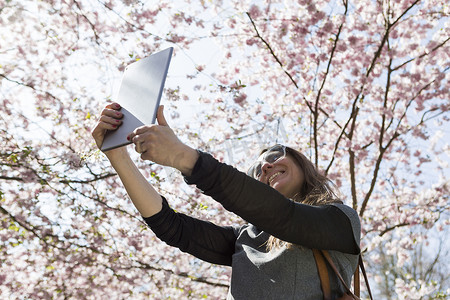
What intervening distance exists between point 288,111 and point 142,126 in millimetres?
5567

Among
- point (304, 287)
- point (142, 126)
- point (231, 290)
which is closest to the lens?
point (142, 126)

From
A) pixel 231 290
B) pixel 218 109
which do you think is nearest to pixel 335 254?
pixel 231 290

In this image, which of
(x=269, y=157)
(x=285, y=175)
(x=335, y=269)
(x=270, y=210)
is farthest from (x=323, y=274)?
(x=269, y=157)

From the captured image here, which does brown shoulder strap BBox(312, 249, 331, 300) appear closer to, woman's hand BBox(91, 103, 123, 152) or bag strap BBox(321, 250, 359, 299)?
bag strap BBox(321, 250, 359, 299)

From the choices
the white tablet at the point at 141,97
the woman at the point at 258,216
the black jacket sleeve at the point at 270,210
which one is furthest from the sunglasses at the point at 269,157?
the white tablet at the point at 141,97

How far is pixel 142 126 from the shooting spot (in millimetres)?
1069

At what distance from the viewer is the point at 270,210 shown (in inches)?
44.2

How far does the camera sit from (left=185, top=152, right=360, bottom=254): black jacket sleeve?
1060mm

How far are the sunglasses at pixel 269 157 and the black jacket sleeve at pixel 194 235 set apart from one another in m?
0.28

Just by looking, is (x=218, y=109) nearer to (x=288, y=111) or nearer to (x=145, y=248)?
(x=288, y=111)

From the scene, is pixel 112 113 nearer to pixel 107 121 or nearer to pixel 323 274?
pixel 107 121

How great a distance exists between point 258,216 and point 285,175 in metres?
0.62

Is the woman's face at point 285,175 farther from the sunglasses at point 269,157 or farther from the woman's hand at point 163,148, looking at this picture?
the woman's hand at point 163,148

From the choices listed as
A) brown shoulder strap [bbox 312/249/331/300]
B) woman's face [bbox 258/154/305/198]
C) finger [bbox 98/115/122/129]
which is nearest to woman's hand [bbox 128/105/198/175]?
finger [bbox 98/115/122/129]
